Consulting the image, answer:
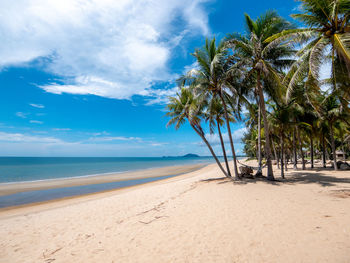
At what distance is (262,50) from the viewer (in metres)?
9.83

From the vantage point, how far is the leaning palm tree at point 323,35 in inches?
252

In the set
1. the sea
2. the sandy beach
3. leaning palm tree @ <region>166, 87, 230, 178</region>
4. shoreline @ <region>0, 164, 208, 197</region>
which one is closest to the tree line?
leaning palm tree @ <region>166, 87, 230, 178</region>

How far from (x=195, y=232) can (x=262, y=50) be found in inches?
408

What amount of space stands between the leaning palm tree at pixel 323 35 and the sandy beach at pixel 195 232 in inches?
212

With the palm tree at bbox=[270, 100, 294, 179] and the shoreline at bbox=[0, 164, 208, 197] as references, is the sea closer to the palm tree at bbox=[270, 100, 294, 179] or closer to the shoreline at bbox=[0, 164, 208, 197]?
the shoreline at bbox=[0, 164, 208, 197]

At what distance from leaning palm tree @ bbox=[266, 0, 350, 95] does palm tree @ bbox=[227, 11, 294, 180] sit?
1.71 m

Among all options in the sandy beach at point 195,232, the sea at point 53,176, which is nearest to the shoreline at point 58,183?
the sea at point 53,176

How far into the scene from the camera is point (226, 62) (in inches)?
424

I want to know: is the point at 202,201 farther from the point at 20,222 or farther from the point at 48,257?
the point at 20,222

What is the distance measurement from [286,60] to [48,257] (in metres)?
13.7

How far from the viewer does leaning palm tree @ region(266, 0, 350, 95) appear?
6399 mm

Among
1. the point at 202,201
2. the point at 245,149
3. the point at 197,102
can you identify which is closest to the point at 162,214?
the point at 202,201

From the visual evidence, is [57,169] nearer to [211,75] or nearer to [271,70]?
[211,75]

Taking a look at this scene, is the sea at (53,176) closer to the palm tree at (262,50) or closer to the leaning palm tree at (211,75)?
the leaning palm tree at (211,75)
